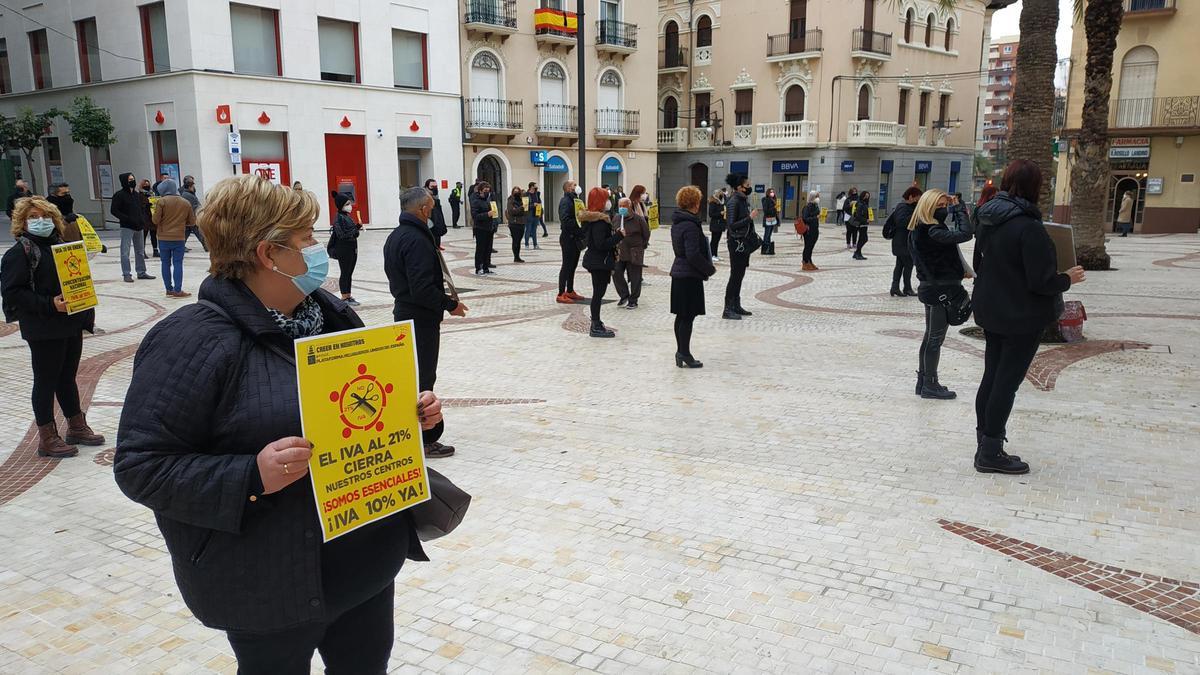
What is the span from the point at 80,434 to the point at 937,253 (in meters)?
6.68

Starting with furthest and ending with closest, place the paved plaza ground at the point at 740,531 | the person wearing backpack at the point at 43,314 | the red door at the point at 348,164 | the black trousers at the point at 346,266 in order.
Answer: the red door at the point at 348,164
the black trousers at the point at 346,266
the person wearing backpack at the point at 43,314
the paved plaza ground at the point at 740,531

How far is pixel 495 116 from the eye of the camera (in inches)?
1292

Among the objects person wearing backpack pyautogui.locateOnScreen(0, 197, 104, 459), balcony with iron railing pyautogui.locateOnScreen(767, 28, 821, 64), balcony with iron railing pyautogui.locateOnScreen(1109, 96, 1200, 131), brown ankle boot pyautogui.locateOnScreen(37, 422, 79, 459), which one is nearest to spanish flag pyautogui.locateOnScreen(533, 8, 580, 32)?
balcony with iron railing pyautogui.locateOnScreen(767, 28, 821, 64)

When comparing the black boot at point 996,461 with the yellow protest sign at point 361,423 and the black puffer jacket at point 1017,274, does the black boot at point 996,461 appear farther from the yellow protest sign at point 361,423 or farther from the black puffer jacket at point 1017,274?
the yellow protest sign at point 361,423

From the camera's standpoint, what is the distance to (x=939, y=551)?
14.2 ft

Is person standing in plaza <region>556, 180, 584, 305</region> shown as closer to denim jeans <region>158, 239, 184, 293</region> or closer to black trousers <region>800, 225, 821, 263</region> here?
denim jeans <region>158, 239, 184, 293</region>

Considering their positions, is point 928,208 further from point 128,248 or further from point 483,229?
point 128,248

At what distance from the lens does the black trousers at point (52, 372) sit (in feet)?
18.8

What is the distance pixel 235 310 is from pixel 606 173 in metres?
36.5

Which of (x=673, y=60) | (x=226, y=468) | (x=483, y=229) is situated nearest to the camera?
(x=226, y=468)

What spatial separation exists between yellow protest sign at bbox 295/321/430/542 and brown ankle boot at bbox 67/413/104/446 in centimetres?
493

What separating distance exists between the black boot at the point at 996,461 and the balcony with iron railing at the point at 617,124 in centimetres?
3237

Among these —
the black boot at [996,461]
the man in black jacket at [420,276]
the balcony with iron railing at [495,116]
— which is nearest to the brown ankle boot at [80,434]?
the man in black jacket at [420,276]

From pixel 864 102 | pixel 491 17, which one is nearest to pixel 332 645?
pixel 491 17
